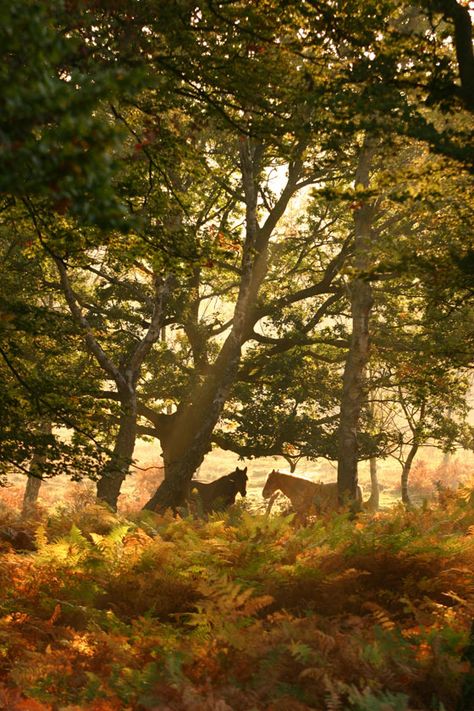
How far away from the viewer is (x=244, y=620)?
5688 millimetres

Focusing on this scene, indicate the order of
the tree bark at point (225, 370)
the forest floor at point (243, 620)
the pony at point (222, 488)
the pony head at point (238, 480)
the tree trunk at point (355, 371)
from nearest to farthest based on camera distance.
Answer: the forest floor at point (243, 620), the tree trunk at point (355, 371), the tree bark at point (225, 370), the pony at point (222, 488), the pony head at point (238, 480)

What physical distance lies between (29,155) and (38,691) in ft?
13.1

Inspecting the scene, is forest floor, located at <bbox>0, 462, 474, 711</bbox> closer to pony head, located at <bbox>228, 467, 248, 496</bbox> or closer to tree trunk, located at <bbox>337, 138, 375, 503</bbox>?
tree trunk, located at <bbox>337, 138, 375, 503</bbox>

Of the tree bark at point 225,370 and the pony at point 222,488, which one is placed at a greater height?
the tree bark at point 225,370

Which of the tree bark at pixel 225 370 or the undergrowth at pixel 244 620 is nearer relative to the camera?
the undergrowth at pixel 244 620

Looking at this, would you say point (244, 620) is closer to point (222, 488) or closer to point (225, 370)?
point (225, 370)

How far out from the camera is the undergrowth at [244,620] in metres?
4.63

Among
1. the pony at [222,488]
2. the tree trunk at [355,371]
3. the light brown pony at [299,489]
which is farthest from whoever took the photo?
the pony at [222,488]

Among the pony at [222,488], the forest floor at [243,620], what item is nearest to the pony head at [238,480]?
the pony at [222,488]

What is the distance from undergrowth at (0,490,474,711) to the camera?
4633 mm

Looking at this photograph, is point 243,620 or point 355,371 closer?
point 243,620

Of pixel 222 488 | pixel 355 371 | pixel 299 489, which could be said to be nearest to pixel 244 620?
pixel 355 371

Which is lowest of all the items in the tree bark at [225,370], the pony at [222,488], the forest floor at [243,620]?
the forest floor at [243,620]

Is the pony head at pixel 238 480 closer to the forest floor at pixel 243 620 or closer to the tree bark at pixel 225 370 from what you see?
the tree bark at pixel 225 370
